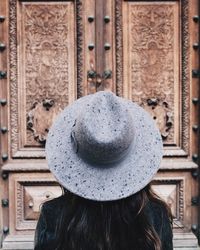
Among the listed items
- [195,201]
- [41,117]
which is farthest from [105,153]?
[195,201]

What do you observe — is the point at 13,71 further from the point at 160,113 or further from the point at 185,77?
the point at 185,77

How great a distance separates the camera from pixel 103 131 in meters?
1.34

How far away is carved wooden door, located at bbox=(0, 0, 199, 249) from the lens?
3.14m

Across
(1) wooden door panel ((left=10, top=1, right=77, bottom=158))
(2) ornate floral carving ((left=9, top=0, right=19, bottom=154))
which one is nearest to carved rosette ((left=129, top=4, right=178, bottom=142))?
(1) wooden door panel ((left=10, top=1, right=77, bottom=158))

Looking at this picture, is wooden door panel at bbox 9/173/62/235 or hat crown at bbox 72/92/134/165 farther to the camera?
wooden door panel at bbox 9/173/62/235

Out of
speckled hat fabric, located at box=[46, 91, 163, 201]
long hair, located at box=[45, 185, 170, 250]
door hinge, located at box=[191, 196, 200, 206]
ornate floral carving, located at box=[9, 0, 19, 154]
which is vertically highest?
ornate floral carving, located at box=[9, 0, 19, 154]

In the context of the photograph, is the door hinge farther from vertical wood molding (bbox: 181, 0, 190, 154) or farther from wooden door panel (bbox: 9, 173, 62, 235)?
wooden door panel (bbox: 9, 173, 62, 235)

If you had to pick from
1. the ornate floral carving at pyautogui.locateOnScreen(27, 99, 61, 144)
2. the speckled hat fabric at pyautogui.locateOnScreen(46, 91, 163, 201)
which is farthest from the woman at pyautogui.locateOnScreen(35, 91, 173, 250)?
the ornate floral carving at pyautogui.locateOnScreen(27, 99, 61, 144)

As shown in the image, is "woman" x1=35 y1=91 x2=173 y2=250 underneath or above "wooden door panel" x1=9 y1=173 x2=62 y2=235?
above

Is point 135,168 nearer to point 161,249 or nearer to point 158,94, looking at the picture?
point 161,249

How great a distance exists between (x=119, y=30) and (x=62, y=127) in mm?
1842

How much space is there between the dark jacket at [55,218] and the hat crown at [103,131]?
0.49 ft

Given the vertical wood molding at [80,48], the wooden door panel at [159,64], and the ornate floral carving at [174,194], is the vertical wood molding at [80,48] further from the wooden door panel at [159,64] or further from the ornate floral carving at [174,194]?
the ornate floral carving at [174,194]

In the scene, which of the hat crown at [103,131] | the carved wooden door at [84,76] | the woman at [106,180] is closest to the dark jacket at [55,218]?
the woman at [106,180]
